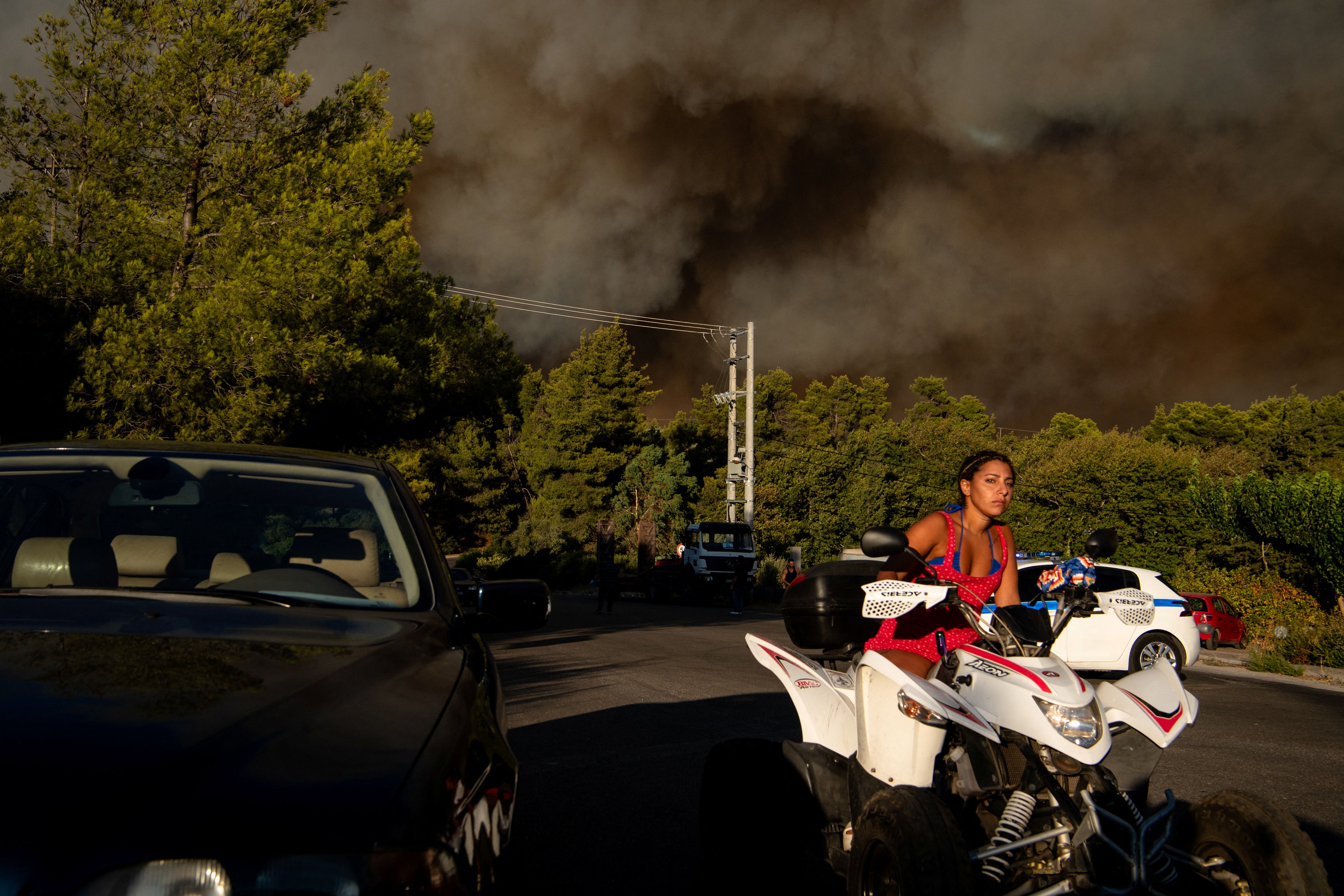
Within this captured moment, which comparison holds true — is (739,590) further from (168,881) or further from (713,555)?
(168,881)

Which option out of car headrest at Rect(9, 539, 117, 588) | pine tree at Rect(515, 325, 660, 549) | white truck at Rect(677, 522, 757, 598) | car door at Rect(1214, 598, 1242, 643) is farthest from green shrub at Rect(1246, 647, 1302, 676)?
pine tree at Rect(515, 325, 660, 549)

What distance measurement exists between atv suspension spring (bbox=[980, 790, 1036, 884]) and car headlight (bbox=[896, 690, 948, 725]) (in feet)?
0.96

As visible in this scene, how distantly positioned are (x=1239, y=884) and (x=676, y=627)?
16814 millimetres

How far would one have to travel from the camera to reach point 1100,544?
3170mm

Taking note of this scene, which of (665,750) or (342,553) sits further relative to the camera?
(665,750)

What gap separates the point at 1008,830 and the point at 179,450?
2.63 meters

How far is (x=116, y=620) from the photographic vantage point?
204 cm

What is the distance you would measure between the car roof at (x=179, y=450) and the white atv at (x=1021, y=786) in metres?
1.63

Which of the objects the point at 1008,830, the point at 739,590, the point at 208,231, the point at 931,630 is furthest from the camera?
the point at 739,590

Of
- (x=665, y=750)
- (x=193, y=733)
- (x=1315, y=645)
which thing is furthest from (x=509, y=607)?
(x=1315, y=645)

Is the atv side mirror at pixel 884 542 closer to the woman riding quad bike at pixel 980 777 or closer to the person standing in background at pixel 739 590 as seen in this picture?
the woman riding quad bike at pixel 980 777

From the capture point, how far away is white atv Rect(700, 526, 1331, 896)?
8.34 ft

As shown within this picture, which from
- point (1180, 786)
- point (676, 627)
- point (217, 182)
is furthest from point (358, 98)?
point (1180, 786)

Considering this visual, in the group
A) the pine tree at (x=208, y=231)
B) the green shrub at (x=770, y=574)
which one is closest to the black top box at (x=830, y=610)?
the pine tree at (x=208, y=231)
